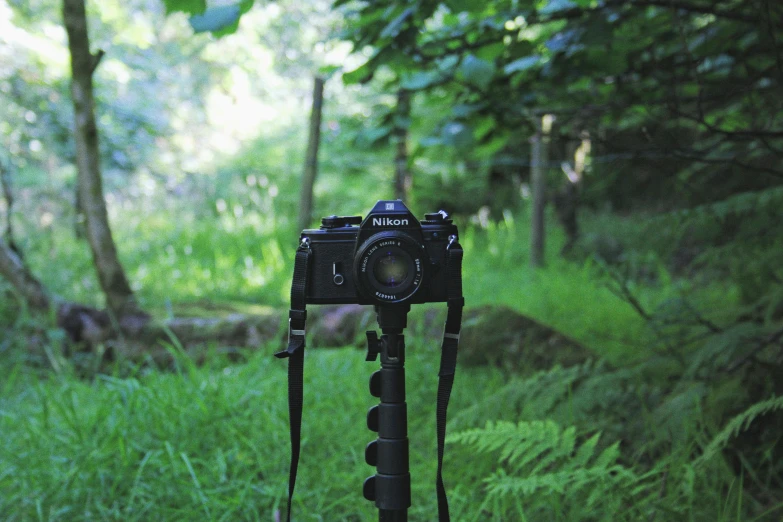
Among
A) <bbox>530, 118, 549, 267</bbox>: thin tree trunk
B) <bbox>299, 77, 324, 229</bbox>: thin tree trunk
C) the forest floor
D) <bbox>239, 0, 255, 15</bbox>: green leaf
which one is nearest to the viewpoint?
<bbox>239, 0, 255, 15</bbox>: green leaf

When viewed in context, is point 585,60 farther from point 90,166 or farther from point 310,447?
point 90,166

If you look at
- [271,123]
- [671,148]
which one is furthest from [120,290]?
[271,123]

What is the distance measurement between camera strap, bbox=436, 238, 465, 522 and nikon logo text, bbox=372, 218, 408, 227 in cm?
12

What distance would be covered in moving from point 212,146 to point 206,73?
1798mm

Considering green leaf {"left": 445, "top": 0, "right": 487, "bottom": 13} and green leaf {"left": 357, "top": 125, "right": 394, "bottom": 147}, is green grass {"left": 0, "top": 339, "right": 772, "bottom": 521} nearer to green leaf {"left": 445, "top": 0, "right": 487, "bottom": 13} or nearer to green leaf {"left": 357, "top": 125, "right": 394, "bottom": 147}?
green leaf {"left": 357, "top": 125, "right": 394, "bottom": 147}

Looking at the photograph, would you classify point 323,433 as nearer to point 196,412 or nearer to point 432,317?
point 196,412

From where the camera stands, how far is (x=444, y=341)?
4.46 feet

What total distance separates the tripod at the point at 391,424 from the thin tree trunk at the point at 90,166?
3.24m

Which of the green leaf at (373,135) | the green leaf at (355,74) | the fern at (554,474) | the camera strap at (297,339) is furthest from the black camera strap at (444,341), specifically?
the green leaf at (373,135)

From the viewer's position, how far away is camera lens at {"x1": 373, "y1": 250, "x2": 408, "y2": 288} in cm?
133

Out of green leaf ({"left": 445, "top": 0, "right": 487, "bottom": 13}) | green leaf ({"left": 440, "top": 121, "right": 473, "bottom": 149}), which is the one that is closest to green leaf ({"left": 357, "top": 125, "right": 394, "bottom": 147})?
green leaf ({"left": 440, "top": 121, "right": 473, "bottom": 149})

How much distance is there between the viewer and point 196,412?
2.61 m

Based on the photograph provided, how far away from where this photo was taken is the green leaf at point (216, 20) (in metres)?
1.72

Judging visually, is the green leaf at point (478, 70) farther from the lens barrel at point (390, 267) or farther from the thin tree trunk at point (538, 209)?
the thin tree trunk at point (538, 209)
